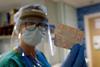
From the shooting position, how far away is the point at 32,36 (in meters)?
1.22

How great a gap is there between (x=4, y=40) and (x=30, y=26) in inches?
95.0

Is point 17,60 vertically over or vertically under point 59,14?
under

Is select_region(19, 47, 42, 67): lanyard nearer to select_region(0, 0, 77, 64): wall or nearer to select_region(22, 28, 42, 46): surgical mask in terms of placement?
select_region(22, 28, 42, 46): surgical mask

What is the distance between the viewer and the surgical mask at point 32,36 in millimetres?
1182

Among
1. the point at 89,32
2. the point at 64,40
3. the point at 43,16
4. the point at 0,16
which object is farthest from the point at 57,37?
the point at 89,32

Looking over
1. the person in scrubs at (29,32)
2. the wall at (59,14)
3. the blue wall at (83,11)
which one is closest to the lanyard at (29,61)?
the person in scrubs at (29,32)

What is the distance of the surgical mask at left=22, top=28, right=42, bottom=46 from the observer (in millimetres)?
1182

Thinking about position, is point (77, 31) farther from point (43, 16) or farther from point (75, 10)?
point (75, 10)

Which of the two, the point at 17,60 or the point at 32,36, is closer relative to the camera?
the point at 17,60

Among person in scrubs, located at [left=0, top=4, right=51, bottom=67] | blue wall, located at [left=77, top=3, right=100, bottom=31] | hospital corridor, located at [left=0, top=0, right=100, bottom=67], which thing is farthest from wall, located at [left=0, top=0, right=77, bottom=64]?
person in scrubs, located at [left=0, top=4, right=51, bottom=67]

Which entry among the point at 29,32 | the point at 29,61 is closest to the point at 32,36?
the point at 29,32

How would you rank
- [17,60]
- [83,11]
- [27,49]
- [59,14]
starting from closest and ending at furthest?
[17,60], [27,49], [59,14], [83,11]

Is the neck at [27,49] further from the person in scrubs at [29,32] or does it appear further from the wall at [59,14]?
the wall at [59,14]

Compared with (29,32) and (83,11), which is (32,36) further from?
(83,11)
